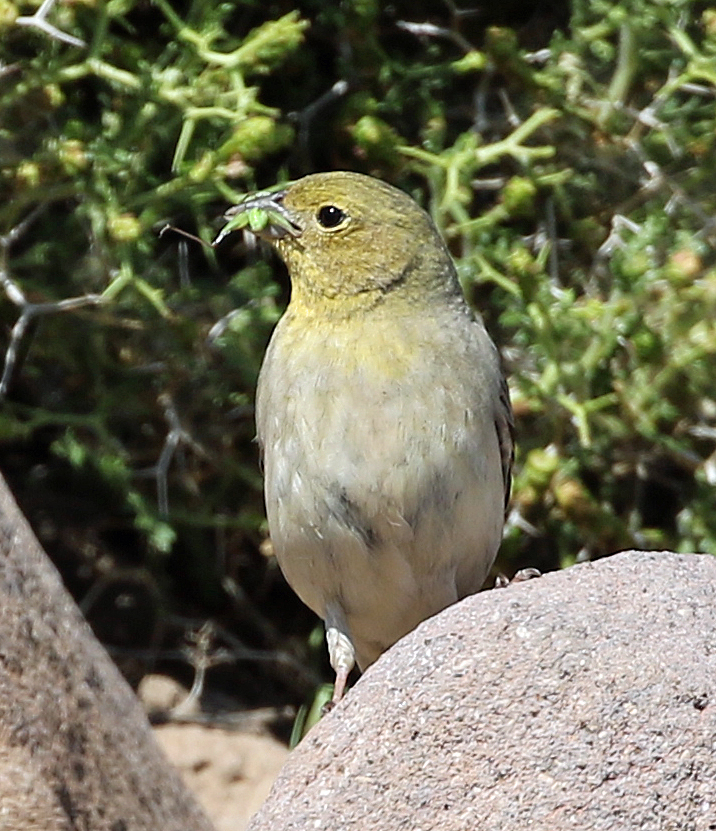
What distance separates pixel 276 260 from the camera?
217 inches

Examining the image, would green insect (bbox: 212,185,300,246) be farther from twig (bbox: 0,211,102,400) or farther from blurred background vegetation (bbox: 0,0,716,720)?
twig (bbox: 0,211,102,400)

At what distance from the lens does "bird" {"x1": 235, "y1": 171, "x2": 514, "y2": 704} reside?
4051 millimetres

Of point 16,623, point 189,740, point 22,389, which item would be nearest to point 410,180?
point 22,389

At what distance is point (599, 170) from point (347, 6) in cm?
103

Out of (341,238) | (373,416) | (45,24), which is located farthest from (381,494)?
(45,24)

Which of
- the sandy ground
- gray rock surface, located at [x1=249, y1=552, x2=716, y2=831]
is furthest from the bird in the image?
the sandy ground

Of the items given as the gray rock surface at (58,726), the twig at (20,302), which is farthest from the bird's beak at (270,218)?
the gray rock surface at (58,726)

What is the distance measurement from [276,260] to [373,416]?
1608 millimetres

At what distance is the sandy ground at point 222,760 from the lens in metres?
5.21

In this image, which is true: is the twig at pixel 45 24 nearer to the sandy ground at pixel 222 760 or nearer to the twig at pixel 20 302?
the twig at pixel 20 302

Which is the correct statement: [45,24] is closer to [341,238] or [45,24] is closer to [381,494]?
[341,238]

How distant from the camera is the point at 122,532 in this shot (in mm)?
5707

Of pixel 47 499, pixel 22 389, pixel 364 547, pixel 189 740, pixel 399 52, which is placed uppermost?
pixel 399 52

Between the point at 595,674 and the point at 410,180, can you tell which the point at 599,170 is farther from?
the point at 595,674
